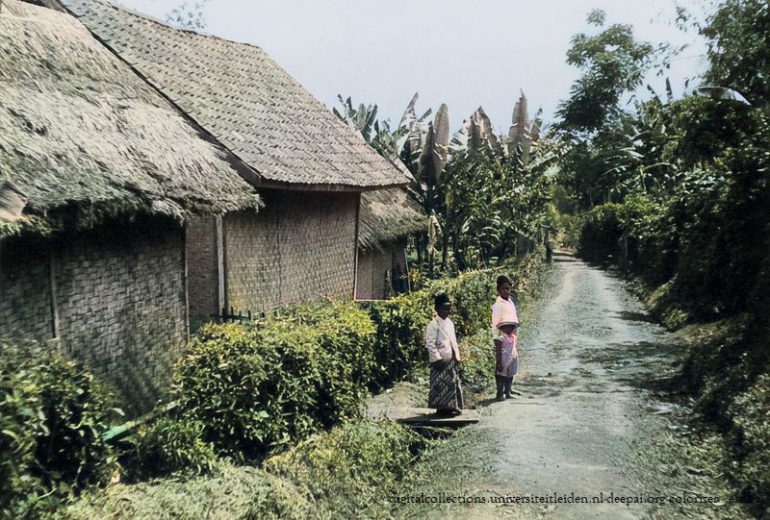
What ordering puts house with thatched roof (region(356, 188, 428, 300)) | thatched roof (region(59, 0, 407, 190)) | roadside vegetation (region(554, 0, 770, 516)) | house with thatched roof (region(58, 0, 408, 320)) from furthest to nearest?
1. house with thatched roof (region(356, 188, 428, 300))
2. thatched roof (region(59, 0, 407, 190))
3. house with thatched roof (region(58, 0, 408, 320))
4. roadside vegetation (region(554, 0, 770, 516))

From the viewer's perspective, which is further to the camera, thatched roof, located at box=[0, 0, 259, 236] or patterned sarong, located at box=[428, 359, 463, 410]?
patterned sarong, located at box=[428, 359, 463, 410]

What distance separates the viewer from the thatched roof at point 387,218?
1822cm

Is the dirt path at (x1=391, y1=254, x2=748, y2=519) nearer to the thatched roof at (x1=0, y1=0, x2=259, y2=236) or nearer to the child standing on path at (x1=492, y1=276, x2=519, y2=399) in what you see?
the child standing on path at (x1=492, y1=276, x2=519, y2=399)

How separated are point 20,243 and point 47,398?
2.29m

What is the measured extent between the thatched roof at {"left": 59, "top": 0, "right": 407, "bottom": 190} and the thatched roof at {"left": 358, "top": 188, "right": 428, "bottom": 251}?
62.8 inches

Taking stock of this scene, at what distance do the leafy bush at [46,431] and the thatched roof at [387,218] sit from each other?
11.8 meters

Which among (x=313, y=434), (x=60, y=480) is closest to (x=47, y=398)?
(x=60, y=480)

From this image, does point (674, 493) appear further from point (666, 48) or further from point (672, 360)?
point (666, 48)

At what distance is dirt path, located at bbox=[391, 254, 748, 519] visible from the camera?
7.26 m

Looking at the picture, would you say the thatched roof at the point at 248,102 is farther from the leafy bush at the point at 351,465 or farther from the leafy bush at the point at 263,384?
the leafy bush at the point at 351,465

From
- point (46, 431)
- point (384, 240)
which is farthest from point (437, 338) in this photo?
point (384, 240)

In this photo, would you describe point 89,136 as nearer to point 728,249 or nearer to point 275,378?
point 275,378

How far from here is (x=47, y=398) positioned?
5.40 metres

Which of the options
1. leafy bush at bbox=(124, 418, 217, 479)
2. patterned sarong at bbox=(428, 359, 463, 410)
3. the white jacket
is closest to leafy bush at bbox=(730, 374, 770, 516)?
patterned sarong at bbox=(428, 359, 463, 410)
